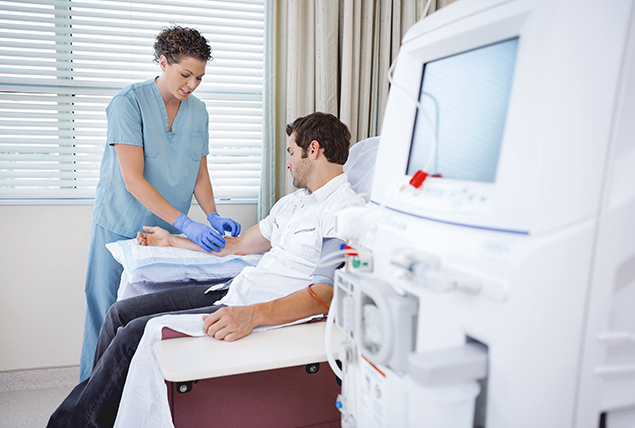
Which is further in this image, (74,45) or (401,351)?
(74,45)

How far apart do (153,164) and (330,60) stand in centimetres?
99

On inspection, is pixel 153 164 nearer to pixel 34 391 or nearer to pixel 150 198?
pixel 150 198

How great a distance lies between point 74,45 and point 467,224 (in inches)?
90.8

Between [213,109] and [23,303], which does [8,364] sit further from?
[213,109]

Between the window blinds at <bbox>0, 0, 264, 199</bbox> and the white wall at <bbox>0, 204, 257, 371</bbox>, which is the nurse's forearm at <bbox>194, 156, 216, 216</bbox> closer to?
the window blinds at <bbox>0, 0, 264, 199</bbox>

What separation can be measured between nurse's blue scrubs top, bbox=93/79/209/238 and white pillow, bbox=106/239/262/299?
0.76 ft

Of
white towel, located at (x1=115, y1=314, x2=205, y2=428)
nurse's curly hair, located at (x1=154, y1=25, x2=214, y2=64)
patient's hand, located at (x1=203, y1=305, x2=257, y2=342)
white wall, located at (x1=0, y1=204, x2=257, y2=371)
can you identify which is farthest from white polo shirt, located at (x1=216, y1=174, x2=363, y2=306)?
white wall, located at (x1=0, y1=204, x2=257, y2=371)

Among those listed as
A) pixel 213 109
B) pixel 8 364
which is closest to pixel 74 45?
pixel 213 109

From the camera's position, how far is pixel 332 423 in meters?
1.18

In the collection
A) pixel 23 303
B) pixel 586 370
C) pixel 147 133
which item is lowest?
pixel 23 303

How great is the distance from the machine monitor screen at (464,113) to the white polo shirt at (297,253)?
2.15 feet

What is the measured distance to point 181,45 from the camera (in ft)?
5.90

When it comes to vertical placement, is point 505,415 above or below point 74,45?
below

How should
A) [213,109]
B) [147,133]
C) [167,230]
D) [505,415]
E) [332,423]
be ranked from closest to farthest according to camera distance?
[505,415] < [332,423] < [147,133] < [167,230] < [213,109]
